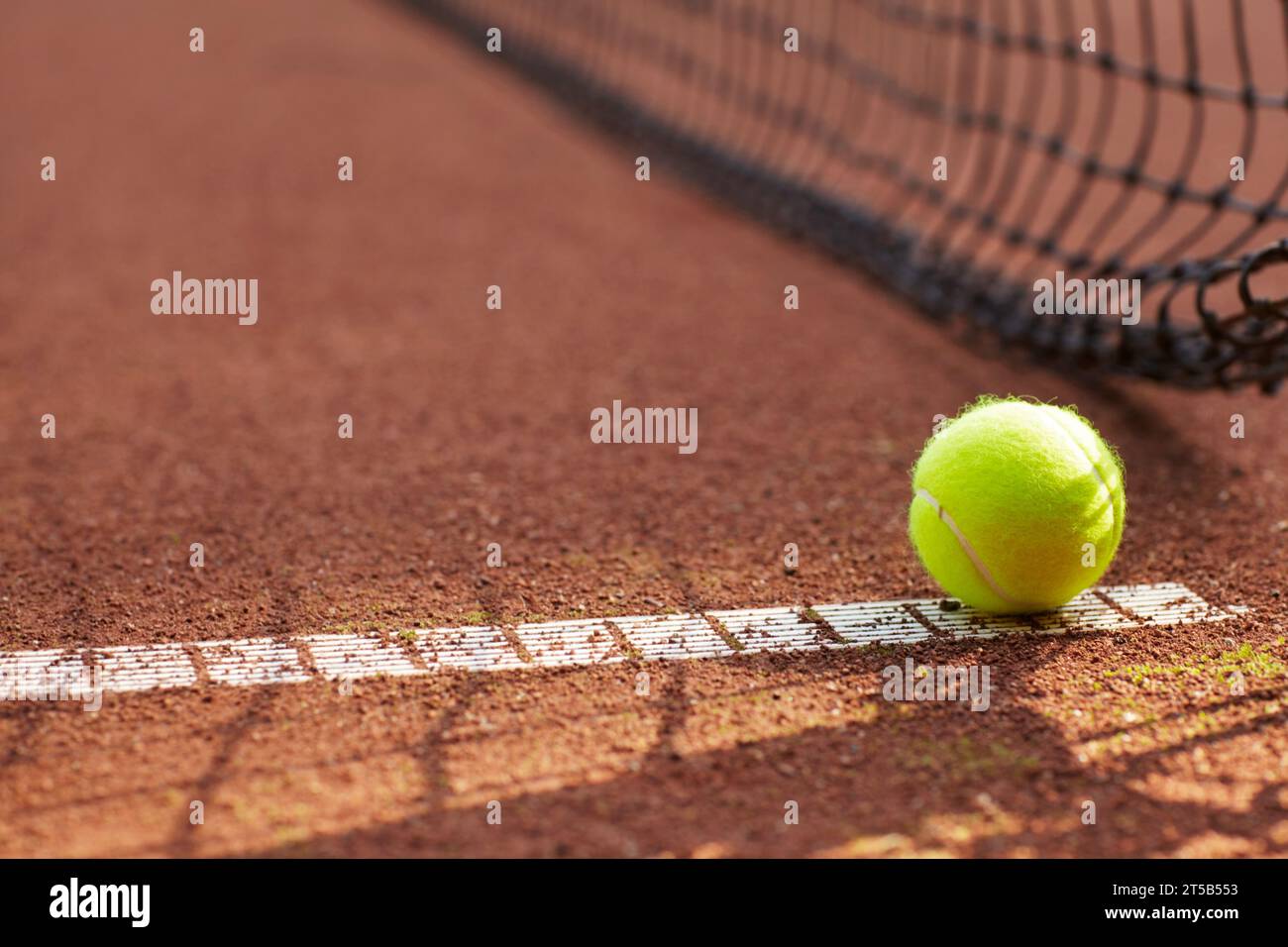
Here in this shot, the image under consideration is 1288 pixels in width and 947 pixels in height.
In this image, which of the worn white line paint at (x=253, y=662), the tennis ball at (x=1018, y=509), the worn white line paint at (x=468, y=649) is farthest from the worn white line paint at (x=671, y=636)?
the worn white line paint at (x=253, y=662)

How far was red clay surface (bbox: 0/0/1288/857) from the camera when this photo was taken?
221 cm

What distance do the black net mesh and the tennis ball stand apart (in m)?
0.72

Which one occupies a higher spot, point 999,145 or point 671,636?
point 999,145

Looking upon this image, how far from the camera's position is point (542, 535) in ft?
10.9

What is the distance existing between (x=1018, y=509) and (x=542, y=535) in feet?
3.80

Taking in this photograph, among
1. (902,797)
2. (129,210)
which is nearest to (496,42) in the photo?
(129,210)

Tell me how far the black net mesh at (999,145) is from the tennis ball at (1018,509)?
2.35 feet

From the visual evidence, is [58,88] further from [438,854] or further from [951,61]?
[438,854]
